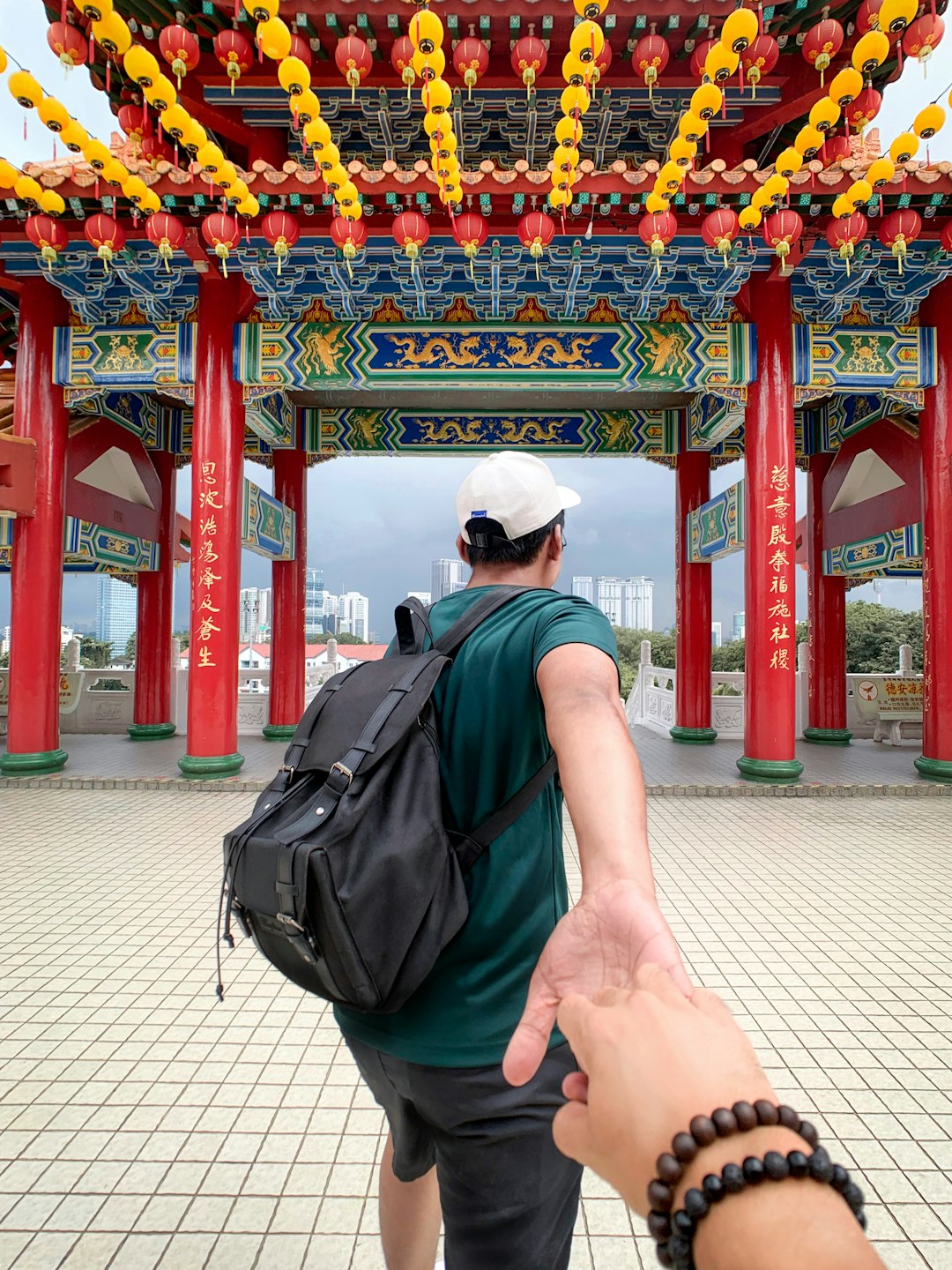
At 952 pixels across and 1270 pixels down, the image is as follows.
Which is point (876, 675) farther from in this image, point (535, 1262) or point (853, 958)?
point (535, 1262)

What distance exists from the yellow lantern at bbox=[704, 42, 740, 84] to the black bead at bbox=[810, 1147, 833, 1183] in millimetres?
5764

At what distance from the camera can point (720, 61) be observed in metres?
4.51

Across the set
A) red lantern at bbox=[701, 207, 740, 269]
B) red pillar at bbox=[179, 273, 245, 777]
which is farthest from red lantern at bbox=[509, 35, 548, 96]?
red pillar at bbox=[179, 273, 245, 777]

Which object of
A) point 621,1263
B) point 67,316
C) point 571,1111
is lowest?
point 621,1263

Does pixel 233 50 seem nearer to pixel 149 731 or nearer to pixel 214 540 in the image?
pixel 214 540

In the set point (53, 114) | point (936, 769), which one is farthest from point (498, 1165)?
point (936, 769)

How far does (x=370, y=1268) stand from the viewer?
1670 mm

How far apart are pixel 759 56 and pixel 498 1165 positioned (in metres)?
6.61

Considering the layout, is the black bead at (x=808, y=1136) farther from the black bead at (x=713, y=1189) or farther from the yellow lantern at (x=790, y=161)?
the yellow lantern at (x=790, y=161)

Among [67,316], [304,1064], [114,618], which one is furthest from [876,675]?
[114,618]

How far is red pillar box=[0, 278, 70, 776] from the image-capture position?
7375 mm

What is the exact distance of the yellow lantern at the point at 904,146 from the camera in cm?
505

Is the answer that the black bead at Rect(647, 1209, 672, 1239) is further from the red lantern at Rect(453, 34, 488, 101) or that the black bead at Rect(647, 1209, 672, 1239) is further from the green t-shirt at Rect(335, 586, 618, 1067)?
the red lantern at Rect(453, 34, 488, 101)

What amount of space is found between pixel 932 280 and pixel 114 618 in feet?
440
